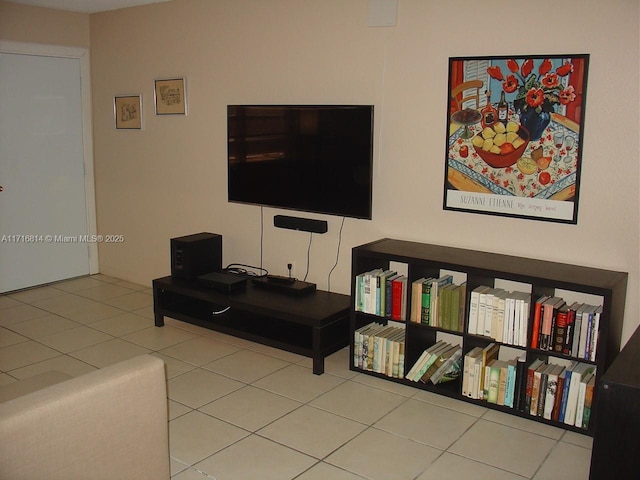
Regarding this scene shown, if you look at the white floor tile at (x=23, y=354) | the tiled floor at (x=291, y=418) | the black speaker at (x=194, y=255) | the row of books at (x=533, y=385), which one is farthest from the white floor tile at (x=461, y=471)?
the white floor tile at (x=23, y=354)

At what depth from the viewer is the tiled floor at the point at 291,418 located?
2.80 meters

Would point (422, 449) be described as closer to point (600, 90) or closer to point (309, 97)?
point (600, 90)

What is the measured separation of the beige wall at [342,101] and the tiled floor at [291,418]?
797 mm

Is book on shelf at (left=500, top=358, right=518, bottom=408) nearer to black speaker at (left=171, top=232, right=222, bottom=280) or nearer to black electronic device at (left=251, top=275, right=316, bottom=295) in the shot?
black electronic device at (left=251, top=275, right=316, bottom=295)

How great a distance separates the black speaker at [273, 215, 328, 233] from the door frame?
7.36ft

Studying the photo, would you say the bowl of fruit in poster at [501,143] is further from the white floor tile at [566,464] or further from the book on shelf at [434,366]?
the white floor tile at [566,464]

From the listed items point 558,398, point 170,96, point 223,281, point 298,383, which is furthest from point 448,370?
point 170,96

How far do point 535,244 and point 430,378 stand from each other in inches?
37.5

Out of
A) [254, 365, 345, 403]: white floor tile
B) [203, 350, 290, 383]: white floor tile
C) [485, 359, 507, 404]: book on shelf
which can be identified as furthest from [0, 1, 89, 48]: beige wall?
[485, 359, 507, 404]: book on shelf

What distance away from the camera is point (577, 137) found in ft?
10.7

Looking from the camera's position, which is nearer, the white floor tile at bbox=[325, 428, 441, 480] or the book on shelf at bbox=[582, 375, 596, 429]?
the white floor tile at bbox=[325, 428, 441, 480]

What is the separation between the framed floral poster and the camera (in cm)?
329

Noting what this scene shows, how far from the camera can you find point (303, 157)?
418 cm

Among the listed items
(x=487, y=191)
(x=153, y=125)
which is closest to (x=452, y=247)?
(x=487, y=191)
